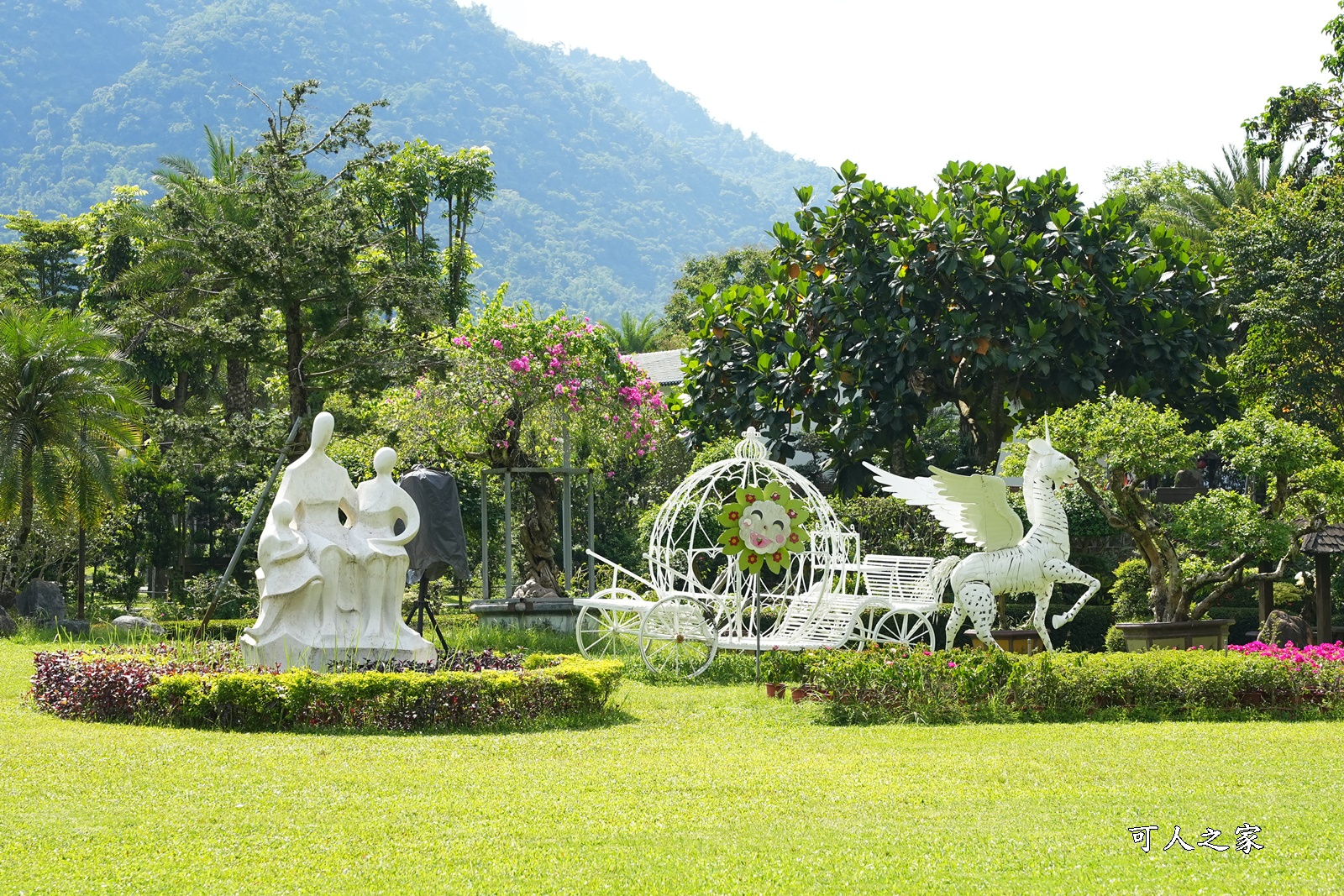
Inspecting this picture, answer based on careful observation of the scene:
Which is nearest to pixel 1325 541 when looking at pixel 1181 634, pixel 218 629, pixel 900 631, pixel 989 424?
pixel 1181 634

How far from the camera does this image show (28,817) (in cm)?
639

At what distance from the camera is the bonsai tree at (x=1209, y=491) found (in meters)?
12.8

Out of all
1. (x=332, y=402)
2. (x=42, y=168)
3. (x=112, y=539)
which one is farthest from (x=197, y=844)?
(x=42, y=168)

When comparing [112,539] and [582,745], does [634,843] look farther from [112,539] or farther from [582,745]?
[112,539]

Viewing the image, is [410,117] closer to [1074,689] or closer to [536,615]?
[536,615]

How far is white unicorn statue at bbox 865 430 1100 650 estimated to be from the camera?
12.2m

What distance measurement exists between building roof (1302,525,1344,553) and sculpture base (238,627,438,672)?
9.11 m

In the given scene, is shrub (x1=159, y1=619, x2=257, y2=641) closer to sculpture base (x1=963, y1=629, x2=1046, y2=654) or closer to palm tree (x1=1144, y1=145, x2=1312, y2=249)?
sculpture base (x1=963, y1=629, x2=1046, y2=654)

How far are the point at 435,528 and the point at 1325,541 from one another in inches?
384

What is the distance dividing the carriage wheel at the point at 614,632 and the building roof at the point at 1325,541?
23.2 feet


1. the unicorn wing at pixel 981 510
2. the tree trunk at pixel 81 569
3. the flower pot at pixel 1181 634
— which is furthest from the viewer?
the tree trunk at pixel 81 569

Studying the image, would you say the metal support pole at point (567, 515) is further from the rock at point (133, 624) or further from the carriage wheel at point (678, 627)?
the rock at point (133, 624)

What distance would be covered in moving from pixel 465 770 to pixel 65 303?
1405 inches

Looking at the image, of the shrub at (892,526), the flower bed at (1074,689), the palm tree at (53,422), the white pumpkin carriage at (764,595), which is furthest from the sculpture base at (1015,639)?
the palm tree at (53,422)
